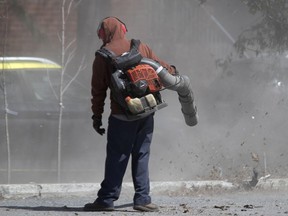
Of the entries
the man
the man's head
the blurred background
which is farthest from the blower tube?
the blurred background

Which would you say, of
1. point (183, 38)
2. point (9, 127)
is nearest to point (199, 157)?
point (9, 127)

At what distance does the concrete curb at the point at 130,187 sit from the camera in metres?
9.10

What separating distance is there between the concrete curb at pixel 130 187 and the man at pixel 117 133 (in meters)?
1.50

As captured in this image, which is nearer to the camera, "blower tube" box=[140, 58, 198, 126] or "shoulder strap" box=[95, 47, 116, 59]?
"shoulder strap" box=[95, 47, 116, 59]

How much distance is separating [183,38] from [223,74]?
1911 mm

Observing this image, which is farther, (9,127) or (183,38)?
(183,38)

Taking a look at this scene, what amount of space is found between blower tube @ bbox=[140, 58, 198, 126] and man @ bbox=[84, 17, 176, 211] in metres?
0.15

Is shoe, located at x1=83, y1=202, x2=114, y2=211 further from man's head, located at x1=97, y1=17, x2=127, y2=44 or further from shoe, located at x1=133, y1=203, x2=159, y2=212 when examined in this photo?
man's head, located at x1=97, y1=17, x2=127, y2=44

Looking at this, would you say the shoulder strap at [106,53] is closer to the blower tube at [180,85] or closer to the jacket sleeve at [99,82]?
the jacket sleeve at [99,82]

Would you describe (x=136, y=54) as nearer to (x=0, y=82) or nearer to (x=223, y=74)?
(x=0, y=82)

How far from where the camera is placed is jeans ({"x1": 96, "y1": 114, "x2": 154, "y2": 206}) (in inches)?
299

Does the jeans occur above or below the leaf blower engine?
below

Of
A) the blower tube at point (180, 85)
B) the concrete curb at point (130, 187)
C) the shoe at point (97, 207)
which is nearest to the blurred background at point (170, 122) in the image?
the concrete curb at point (130, 187)

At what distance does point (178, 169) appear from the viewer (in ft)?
37.0
